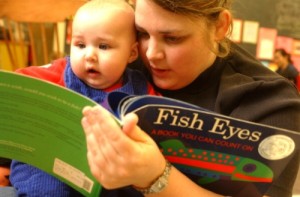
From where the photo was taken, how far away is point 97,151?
1.90 ft

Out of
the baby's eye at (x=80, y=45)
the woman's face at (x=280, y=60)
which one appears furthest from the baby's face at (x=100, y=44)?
the woman's face at (x=280, y=60)

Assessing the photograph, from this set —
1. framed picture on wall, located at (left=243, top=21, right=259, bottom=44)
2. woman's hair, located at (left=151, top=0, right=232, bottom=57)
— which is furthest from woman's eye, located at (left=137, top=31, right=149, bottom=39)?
framed picture on wall, located at (left=243, top=21, right=259, bottom=44)

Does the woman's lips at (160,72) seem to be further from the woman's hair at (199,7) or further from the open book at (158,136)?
the open book at (158,136)

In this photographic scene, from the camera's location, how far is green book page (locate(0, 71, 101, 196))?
0.60 metres

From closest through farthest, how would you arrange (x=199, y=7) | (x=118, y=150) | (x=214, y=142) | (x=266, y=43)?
1. (x=118, y=150)
2. (x=214, y=142)
3. (x=199, y=7)
4. (x=266, y=43)

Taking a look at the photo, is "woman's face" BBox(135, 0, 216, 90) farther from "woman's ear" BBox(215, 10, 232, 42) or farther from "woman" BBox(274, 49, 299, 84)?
"woman" BBox(274, 49, 299, 84)

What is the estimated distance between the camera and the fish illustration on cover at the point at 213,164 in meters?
0.67

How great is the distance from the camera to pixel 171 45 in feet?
2.93

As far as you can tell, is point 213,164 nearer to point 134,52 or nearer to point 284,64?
point 134,52

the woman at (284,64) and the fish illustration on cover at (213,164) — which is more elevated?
the fish illustration on cover at (213,164)

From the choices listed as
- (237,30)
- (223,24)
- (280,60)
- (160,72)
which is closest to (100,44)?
(160,72)

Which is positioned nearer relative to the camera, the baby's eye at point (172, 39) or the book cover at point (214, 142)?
the book cover at point (214, 142)

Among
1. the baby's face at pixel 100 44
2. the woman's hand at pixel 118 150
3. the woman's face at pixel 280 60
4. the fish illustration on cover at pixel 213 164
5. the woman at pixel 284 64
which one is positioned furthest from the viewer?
the woman's face at pixel 280 60

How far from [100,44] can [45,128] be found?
0.33 m
